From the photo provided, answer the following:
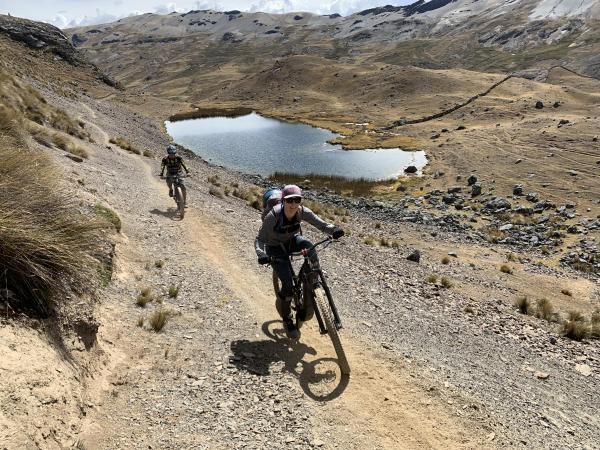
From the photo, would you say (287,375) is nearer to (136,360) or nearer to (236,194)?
(136,360)

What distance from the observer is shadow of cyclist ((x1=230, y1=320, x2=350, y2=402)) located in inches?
317

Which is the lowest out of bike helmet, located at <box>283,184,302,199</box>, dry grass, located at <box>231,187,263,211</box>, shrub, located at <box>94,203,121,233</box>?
dry grass, located at <box>231,187,263,211</box>

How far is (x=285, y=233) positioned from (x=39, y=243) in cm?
403

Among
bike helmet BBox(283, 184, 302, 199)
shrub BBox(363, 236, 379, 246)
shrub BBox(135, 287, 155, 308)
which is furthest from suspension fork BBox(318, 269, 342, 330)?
shrub BBox(363, 236, 379, 246)

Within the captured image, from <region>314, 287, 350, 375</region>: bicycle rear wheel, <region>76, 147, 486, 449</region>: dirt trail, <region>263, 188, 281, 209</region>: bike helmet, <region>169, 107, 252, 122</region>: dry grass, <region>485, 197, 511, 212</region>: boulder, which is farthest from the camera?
<region>169, 107, 252, 122</region>: dry grass

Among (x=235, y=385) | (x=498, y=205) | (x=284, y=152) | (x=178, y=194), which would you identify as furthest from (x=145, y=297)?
(x=284, y=152)

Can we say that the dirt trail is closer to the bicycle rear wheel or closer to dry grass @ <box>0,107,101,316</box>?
the bicycle rear wheel

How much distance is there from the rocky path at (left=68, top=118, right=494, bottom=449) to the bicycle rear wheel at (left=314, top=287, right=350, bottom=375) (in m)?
0.27

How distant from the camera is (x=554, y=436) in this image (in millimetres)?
8289

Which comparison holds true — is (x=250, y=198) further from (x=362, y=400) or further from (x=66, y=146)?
(x=362, y=400)

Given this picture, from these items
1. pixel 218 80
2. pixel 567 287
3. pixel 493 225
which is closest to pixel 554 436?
pixel 567 287

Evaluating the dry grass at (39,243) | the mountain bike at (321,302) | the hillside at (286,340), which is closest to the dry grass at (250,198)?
the hillside at (286,340)

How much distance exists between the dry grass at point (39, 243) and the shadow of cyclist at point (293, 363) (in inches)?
127

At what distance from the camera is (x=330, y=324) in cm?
822
